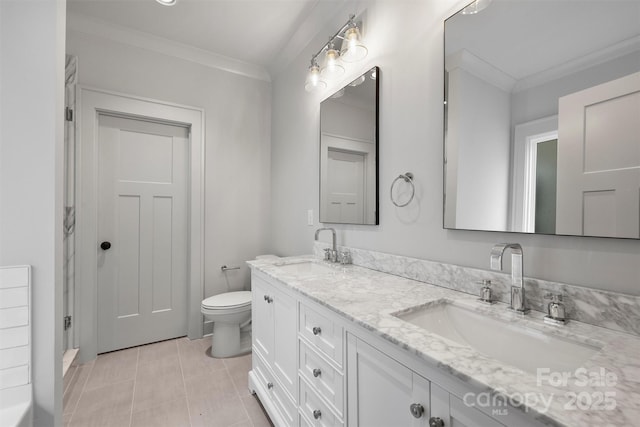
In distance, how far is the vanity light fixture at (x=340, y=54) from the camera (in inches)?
62.8

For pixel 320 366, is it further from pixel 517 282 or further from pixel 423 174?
pixel 423 174

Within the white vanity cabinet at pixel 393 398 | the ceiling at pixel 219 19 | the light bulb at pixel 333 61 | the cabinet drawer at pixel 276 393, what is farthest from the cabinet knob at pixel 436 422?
the ceiling at pixel 219 19

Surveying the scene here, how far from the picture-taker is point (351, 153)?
1.80 metres

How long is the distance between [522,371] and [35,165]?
157cm

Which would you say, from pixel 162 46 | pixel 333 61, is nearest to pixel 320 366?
pixel 333 61

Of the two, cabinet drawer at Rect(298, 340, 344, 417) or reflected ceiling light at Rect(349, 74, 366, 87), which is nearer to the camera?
cabinet drawer at Rect(298, 340, 344, 417)

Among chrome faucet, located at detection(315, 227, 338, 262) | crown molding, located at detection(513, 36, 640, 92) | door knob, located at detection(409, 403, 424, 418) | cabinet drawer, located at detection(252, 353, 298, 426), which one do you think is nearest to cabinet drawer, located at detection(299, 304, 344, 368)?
door knob, located at detection(409, 403, 424, 418)

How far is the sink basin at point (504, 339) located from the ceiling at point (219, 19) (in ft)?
6.54

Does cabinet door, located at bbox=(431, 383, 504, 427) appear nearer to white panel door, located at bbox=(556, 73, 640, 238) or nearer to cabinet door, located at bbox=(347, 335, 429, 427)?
cabinet door, located at bbox=(347, 335, 429, 427)

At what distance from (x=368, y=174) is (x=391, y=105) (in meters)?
0.40

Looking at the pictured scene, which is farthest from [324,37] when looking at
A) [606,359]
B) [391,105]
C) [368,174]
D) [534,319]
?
[606,359]

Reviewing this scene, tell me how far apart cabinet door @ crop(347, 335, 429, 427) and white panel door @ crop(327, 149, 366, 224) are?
0.93 meters

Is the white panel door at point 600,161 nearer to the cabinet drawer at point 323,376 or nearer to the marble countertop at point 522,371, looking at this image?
the marble countertop at point 522,371

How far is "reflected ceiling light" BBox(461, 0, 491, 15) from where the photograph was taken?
1.08 meters
